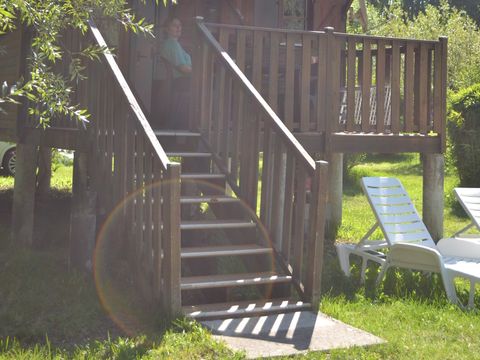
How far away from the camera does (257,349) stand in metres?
4.53

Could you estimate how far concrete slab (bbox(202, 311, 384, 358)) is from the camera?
180 inches

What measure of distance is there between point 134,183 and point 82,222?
1654 millimetres

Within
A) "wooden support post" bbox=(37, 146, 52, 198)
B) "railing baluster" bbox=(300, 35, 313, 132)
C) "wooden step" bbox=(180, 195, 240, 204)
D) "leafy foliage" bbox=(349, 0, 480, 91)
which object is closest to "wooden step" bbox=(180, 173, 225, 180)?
"wooden step" bbox=(180, 195, 240, 204)

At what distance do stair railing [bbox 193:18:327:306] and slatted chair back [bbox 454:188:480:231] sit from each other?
1967mm

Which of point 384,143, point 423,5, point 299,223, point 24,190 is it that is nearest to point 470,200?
point 384,143

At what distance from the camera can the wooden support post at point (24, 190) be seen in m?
8.74

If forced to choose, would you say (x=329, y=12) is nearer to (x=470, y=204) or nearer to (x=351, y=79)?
(x=351, y=79)

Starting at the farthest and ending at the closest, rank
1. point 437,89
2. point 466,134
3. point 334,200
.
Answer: point 466,134 → point 334,200 → point 437,89

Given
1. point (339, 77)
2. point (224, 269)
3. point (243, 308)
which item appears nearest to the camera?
point (243, 308)

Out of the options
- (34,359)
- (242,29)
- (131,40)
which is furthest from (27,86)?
(131,40)

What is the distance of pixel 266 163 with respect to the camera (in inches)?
251

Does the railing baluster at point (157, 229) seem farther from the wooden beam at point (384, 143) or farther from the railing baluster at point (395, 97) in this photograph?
the railing baluster at point (395, 97)

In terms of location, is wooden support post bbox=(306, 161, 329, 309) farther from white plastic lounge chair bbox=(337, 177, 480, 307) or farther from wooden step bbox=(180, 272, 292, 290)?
white plastic lounge chair bbox=(337, 177, 480, 307)

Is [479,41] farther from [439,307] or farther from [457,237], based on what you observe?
→ [439,307]
